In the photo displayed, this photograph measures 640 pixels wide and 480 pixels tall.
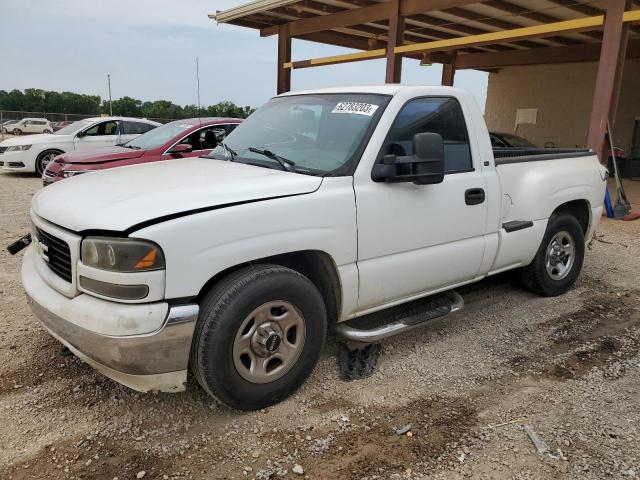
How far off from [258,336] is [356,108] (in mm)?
1662

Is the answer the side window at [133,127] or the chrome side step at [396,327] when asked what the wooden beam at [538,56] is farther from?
the chrome side step at [396,327]

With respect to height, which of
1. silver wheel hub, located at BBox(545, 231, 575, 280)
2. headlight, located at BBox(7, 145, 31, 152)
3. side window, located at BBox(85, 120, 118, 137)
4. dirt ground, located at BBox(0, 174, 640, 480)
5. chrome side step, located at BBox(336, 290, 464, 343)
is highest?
side window, located at BBox(85, 120, 118, 137)

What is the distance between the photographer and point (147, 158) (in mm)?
8023

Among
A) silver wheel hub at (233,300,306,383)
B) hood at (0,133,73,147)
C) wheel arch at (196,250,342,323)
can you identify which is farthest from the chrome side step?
hood at (0,133,73,147)

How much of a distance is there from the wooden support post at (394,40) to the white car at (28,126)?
104 ft

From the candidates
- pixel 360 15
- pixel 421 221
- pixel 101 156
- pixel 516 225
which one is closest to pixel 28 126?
pixel 360 15

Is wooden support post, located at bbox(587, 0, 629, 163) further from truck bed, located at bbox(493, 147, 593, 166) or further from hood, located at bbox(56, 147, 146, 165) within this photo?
hood, located at bbox(56, 147, 146, 165)

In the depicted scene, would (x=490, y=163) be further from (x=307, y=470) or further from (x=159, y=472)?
(x=159, y=472)

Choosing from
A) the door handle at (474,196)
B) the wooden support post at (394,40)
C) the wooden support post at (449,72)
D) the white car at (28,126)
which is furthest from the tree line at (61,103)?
the door handle at (474,196)

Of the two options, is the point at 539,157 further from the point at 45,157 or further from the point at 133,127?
the point at 45,157

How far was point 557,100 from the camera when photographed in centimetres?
1806

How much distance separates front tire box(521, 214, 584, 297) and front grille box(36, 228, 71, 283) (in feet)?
12.5

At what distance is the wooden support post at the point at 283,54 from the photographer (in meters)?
14.5

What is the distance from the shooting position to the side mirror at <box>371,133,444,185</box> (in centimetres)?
310
